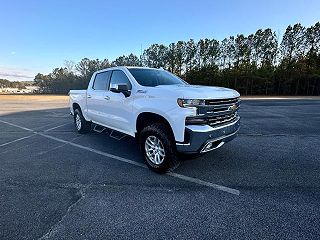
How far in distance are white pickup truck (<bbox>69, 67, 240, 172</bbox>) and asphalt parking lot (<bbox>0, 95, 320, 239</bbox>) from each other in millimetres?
579

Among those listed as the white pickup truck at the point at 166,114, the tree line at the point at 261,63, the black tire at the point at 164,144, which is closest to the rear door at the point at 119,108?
the white pickup truck at the point at 166,114

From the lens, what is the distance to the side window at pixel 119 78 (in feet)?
17.4

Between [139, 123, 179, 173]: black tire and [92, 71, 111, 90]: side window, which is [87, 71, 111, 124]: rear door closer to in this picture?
[92, 71, 111, 90]: side window

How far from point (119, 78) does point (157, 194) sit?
9.81 feet

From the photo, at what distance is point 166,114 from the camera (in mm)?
4164

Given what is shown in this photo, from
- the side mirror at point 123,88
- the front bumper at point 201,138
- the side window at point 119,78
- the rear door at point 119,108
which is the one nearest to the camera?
the front bumper at point 201,138

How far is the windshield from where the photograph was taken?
16.9 feet

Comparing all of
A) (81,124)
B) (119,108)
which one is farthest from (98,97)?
(81,124)

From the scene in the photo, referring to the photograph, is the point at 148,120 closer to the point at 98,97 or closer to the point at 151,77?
the point at 151,77

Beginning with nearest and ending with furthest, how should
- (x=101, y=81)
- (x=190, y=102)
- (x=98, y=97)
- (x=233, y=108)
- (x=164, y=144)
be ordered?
1. (x=190, y=102)
2. (x=164, y=144)
3. (x=233, y=108)
4. (x=98, y=97)
5. (x=101, y=81)

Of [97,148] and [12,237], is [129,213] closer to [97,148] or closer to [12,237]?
[12,237]

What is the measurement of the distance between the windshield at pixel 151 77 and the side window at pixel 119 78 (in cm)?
19

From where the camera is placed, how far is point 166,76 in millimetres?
5836

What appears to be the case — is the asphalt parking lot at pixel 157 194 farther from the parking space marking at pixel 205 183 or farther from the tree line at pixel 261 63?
the tree line at pixel 261 63
